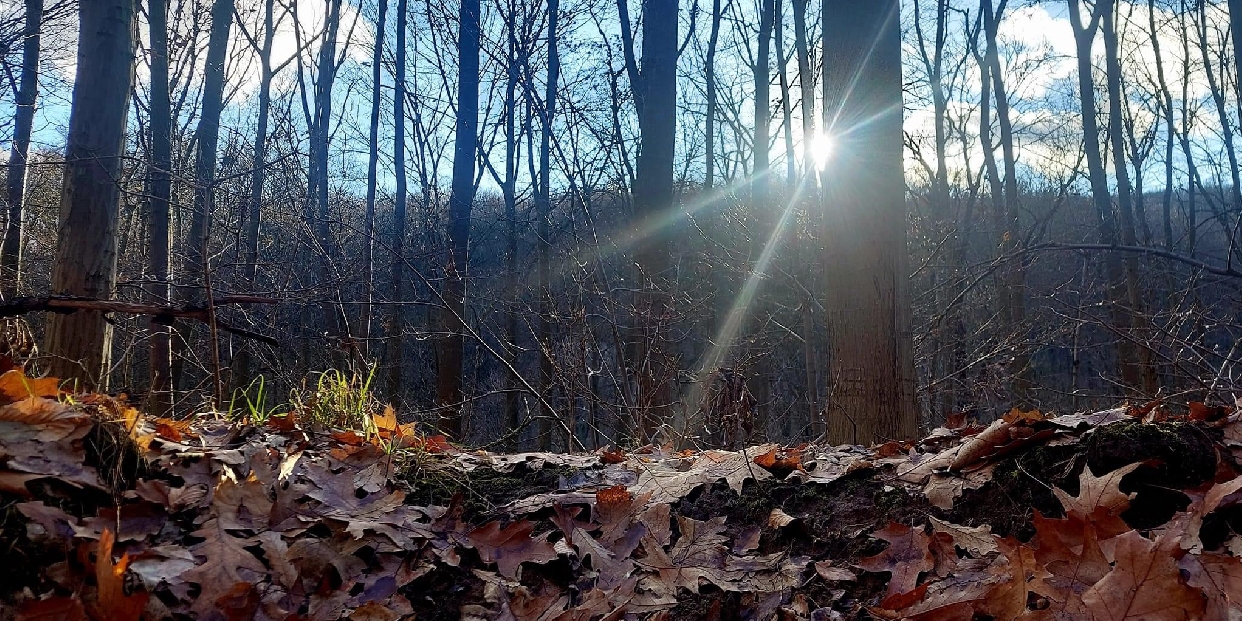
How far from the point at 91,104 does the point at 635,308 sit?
4300 mm

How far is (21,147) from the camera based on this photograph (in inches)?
397

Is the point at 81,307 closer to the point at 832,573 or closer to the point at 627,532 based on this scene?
the point at 627,532

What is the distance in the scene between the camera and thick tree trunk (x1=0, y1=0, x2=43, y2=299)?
711 centimetres

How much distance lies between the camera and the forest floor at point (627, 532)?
1.51 meters

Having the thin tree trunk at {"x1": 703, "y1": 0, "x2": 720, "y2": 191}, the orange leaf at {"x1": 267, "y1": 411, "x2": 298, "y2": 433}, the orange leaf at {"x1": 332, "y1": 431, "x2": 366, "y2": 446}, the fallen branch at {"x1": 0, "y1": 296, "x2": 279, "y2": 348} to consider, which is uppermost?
the thin tree trunk at {"x1": 703, "y1": 0, "x2": 720, "y2": 191}

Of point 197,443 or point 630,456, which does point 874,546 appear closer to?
point 630,456

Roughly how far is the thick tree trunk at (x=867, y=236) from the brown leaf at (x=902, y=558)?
80.2 inches

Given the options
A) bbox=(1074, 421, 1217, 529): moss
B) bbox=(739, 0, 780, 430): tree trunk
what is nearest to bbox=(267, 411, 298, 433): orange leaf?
bbox=(1074, 421, 1217, 529): moss

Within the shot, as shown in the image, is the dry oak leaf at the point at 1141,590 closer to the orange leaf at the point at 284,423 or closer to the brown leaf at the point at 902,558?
the brown leaf at the point at 902,558

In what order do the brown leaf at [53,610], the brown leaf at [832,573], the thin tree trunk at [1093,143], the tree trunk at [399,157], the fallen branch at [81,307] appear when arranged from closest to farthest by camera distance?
the brown leaf at [53,610] < the brown leaf at [832,573] < the fallen branch at [81,307] < the thin tree trunk at [1093,143] < the tree trunk at [399,157]

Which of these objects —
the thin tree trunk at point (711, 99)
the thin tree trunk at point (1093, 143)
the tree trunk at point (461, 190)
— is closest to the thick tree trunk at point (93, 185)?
the tree trunk at point (461, 190)

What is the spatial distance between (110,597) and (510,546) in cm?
92

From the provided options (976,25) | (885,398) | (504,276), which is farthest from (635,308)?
(976,25)

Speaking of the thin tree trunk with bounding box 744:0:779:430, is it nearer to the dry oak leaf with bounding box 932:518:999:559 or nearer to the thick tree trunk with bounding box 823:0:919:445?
the thick tree trunk with bounding box 823:0:919:445
